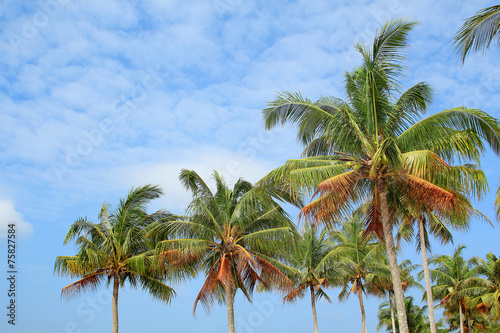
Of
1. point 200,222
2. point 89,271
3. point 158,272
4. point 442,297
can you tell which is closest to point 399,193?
point 200,222

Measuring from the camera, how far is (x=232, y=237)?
800 inches

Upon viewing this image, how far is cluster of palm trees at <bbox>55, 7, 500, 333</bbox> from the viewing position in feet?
46.3

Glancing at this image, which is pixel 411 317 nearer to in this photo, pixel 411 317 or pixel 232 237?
pixel 411 317

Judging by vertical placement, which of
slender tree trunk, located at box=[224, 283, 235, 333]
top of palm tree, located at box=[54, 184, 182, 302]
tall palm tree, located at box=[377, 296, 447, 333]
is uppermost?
top of palm tree, located at box=[54, 184, 182, 302]

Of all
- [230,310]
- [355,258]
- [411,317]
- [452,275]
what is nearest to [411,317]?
[411,317]

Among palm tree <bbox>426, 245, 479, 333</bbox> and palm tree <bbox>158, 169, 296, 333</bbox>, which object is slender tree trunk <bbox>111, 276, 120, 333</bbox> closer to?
palm tree <bbox>158, 169, 296, 333</bbox>

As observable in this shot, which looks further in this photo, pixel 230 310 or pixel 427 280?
pixel 427 280

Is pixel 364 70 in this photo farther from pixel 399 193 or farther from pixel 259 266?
pixel 259 266

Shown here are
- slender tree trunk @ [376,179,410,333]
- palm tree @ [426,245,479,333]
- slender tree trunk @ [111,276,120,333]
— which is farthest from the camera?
palm tree @ [426,245,479,333]

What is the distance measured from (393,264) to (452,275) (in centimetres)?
2900

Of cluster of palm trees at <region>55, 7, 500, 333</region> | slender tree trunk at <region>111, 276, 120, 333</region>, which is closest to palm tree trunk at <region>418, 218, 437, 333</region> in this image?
cluster of palm trees at <region>55, 7, 500, 333</region>

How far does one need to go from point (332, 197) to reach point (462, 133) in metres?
4.54

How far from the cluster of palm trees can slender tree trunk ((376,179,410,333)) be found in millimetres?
38

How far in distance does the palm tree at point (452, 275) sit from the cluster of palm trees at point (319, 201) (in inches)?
310
